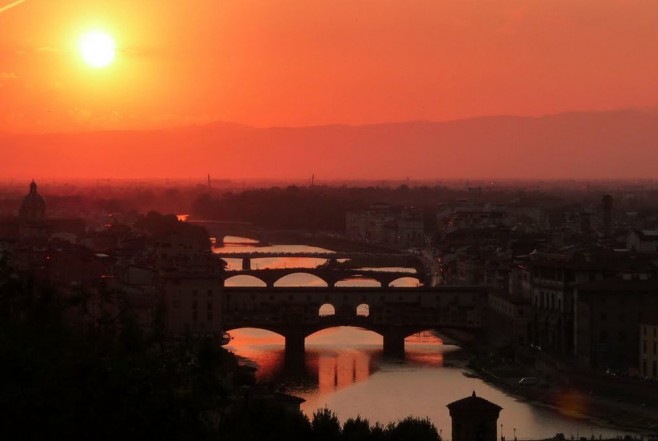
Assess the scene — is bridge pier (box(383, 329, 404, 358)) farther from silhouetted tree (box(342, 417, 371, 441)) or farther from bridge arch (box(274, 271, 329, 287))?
bridge arch (box(274, 271, 329, 287))

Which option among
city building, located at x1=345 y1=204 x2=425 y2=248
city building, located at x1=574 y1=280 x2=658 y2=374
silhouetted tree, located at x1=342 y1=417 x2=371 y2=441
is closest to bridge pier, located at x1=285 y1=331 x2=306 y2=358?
city building, located at x1=574 y1=280 x2=658 y2=374

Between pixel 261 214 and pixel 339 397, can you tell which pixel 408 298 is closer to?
pixel 339 397

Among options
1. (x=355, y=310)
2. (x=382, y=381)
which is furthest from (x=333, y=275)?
(x=382, y=381)

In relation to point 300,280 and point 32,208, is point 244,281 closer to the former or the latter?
point 300,280

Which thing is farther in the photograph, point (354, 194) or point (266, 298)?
point (354, 194)

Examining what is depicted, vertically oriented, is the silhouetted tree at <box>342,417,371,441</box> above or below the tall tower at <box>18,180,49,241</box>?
below

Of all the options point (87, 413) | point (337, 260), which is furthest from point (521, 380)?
point (337, 260)
